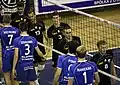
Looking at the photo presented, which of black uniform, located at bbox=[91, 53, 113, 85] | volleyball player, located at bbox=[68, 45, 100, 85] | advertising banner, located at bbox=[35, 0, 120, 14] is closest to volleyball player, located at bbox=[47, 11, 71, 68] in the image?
black uniform, located at bbox=[91, 53, 113, 85]

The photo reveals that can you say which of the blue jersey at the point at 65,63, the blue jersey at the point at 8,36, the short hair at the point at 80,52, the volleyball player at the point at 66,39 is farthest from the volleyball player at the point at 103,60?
the blue jersey at the point at 8,36

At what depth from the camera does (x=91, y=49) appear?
14070 mm

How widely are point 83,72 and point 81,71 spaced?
0.04 m

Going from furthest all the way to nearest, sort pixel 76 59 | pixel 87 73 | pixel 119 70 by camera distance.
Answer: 1. pixel 119 70
2. pixel 76 59
3. pixel 87 73

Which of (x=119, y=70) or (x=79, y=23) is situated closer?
(x=119, y=70)

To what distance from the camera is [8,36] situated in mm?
9859

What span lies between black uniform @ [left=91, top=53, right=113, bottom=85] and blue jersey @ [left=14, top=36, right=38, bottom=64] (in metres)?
1.42

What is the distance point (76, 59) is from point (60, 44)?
4.86ft

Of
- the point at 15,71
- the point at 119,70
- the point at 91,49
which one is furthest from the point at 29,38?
the point at 91,49

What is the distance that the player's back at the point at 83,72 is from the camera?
25.3 feet

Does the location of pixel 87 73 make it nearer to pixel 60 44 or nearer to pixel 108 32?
pixel 60 44

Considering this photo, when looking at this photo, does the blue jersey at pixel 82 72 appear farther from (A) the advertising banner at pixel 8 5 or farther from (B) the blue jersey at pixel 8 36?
(A) the advertising banner at pixel 8 5

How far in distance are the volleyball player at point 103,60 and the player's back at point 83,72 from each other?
3.35ft

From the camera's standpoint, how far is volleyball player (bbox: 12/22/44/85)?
30.1 ft
